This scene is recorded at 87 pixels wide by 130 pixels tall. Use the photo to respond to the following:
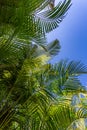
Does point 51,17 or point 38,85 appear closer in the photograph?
point 38,85

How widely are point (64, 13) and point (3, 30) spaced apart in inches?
46.6

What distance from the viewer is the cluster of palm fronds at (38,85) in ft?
17.2

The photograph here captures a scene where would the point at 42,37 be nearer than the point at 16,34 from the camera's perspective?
No

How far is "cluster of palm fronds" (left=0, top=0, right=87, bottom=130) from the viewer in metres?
5.24

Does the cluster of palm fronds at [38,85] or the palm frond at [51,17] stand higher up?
the palm frond at [51,17]

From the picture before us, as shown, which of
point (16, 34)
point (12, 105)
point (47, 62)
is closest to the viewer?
point (16, 34)

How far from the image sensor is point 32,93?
17.6ft

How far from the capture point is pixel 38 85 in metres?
5.39

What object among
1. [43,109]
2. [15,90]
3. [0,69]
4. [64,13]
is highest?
[64,13]

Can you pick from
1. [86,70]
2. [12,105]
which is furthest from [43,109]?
[86,70]

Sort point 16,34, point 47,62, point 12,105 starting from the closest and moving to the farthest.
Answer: point 16,34
point 12,105
point 47,62

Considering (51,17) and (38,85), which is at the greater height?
(51,17)

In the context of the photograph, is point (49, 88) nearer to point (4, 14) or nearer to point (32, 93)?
point (32, 93)

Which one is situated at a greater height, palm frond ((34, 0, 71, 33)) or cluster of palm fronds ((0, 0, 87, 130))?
palm frond ((34, 0, 71, 33))
